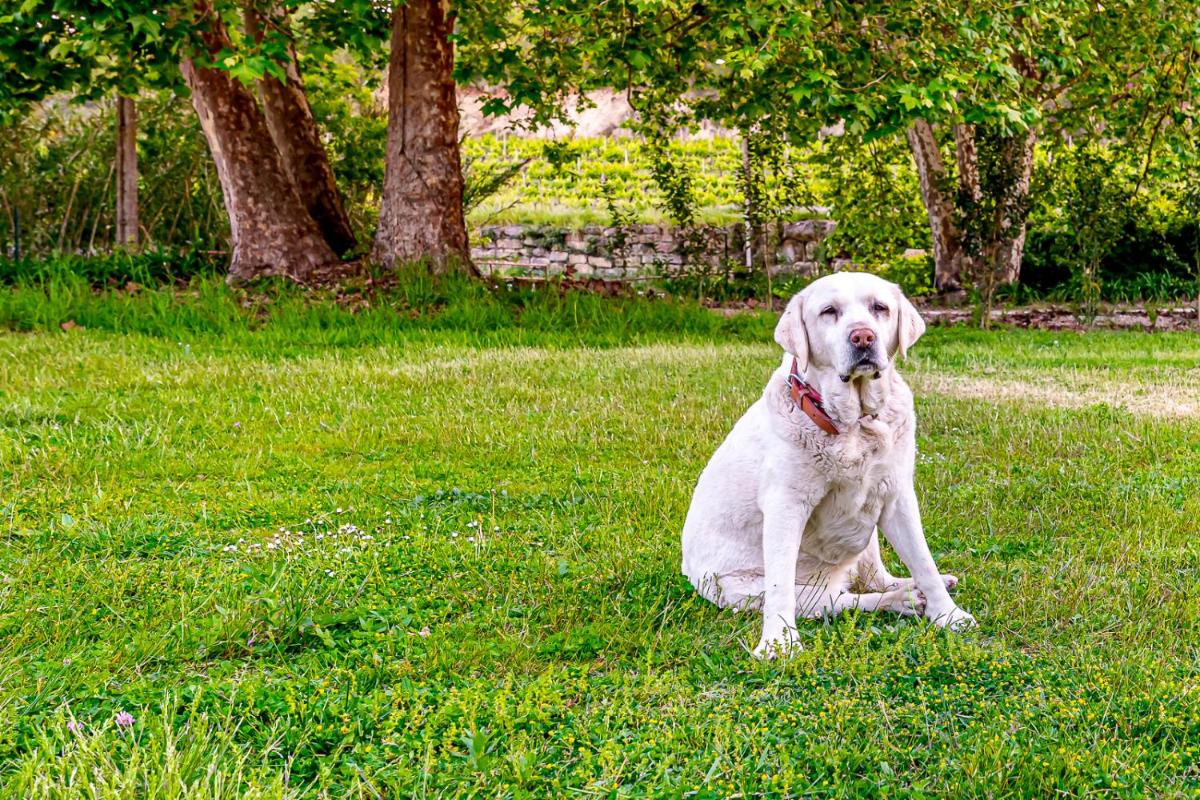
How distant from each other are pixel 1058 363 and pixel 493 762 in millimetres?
9376

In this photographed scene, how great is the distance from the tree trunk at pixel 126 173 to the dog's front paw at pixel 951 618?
12.8 metres

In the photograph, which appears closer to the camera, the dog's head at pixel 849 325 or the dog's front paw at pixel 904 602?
the dog's head at pixel 849 325

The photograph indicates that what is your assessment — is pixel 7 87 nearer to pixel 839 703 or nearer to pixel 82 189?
pixel 82 189

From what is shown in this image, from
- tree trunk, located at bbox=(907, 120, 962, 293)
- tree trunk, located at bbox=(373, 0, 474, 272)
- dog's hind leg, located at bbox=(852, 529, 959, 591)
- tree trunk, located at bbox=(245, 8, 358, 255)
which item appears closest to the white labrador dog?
dog's hind leg, located at bbox=(852, 529, 959, 591)

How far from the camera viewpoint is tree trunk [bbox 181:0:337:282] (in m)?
13.1

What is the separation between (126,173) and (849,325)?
510 inches

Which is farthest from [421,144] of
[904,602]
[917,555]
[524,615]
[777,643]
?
[777,643]

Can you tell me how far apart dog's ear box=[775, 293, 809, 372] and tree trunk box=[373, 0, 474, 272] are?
9794 mm

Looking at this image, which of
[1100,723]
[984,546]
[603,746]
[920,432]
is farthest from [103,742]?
[920,432]

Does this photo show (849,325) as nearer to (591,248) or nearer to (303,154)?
(303,154)

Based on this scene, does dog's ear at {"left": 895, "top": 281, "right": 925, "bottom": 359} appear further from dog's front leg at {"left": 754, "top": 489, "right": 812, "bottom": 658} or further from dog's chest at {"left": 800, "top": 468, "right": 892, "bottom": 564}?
dog's front leg at {"left": 754, "top": 489, "right": 812, "bottom": 658}

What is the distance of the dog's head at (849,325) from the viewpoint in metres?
3.60

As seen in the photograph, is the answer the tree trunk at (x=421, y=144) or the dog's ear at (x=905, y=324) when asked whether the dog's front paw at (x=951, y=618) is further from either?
the tree trunk at (x=421, y=144)

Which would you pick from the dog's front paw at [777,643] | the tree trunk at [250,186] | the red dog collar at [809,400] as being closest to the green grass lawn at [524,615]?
the dog's front paw at [777,643]
